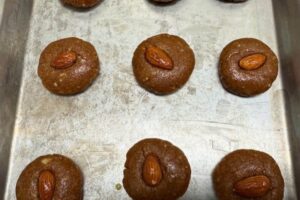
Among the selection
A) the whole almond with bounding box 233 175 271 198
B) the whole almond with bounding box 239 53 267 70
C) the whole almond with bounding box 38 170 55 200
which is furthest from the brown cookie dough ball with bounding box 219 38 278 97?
the whole almond with bounding box 38 170 55 200

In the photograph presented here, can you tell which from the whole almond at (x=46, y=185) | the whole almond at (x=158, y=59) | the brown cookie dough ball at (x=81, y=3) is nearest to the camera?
the whole almond at (x=46, y=185)

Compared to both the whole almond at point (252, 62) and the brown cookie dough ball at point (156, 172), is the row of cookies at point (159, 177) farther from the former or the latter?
the whole almond at point (252, 62)

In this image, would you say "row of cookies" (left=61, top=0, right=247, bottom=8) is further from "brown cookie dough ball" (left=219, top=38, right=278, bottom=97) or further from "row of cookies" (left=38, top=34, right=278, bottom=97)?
"brown cookie dough ball" (left=219, top=38, right=278, bottom=97)

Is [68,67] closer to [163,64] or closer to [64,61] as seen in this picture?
[64,61]

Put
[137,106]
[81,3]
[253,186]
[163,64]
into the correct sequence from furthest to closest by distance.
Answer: [81,3], [137,106], [163,64], [253,186]

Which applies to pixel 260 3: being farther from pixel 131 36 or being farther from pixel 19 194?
pixel 19 194

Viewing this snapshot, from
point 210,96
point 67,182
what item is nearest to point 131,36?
point 210,96

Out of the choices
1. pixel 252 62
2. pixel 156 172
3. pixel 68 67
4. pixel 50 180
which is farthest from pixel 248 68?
pixel 50 180

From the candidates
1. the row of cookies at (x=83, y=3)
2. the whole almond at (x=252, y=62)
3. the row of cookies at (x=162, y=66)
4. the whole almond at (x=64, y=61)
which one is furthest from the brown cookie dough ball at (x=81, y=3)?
the whole almond at (x=252, y=62)
